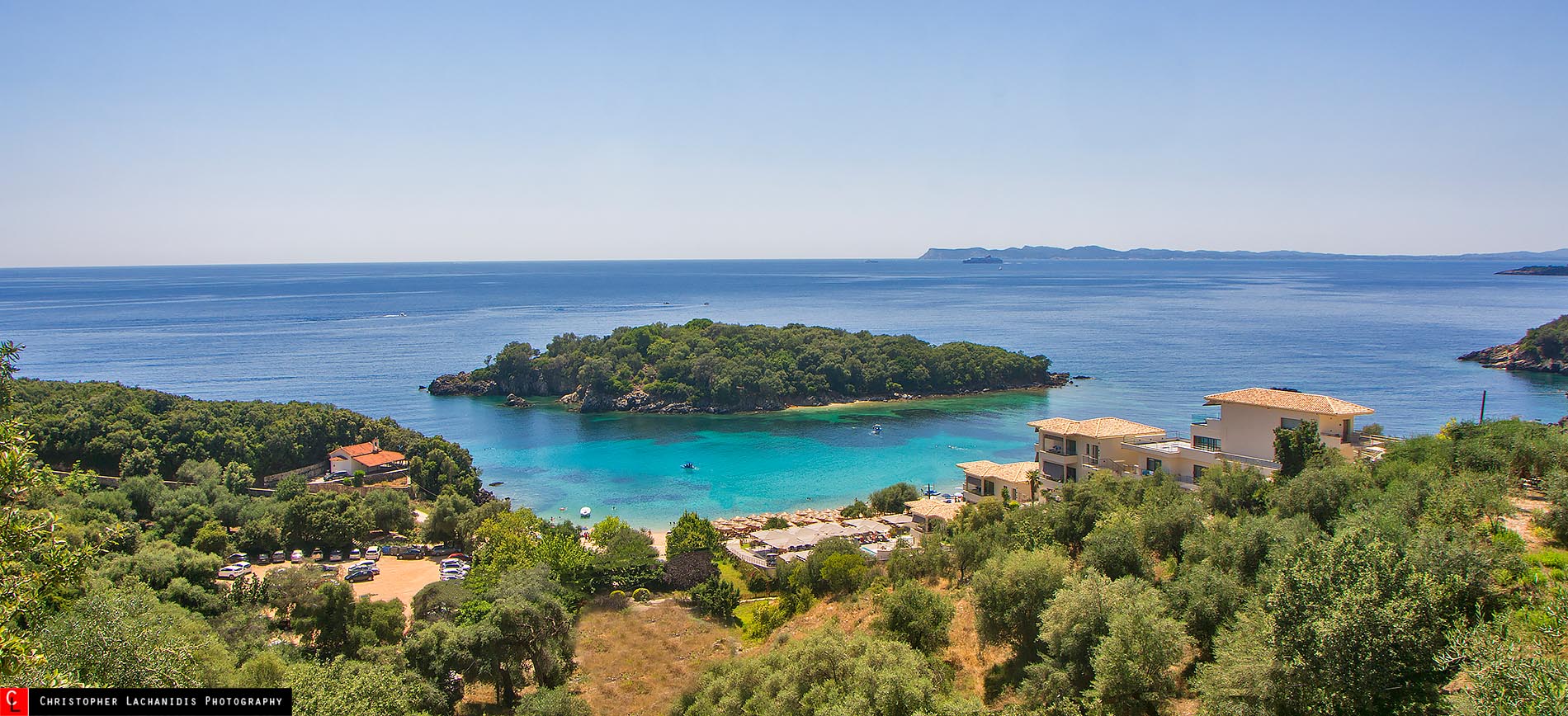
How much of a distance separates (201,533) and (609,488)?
711 inches

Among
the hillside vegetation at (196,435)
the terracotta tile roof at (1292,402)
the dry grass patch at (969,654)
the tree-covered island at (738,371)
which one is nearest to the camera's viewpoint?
the dry grass patch at (969,654)

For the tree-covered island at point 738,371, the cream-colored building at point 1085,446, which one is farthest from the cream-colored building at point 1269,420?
the tree-covered island at point 738,371

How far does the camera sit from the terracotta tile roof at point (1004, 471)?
1281 inches

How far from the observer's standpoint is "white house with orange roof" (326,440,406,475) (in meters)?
43.4

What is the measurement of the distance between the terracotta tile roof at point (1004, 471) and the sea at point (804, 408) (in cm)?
841

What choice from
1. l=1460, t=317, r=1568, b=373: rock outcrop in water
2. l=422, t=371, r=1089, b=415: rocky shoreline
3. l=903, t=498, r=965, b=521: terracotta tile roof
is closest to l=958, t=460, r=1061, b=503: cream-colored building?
l=903, t=498, r=965, b=521: terracotta tile roof

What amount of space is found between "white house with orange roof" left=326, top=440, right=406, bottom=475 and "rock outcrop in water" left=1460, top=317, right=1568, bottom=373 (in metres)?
89.5

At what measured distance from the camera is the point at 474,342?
10206 centimetres

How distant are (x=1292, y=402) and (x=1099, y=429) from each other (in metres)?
6.38

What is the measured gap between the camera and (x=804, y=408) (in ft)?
220

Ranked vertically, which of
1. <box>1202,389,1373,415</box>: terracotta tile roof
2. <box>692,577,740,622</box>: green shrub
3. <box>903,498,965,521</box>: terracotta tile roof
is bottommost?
<box>692,577,740,622</box>: green shrub

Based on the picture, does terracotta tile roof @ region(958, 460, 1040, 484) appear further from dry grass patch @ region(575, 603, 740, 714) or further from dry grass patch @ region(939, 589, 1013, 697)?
dry grass patch @ region(575, 603, 740, 714)

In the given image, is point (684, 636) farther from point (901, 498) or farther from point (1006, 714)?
point (901, 498)

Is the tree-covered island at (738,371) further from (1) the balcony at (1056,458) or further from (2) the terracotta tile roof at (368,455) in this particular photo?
(1) the balcony at (1056,458)
